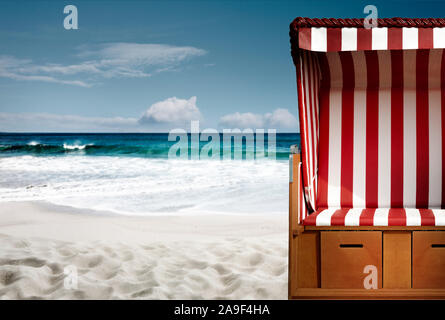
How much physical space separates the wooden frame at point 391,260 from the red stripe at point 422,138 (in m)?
0.62

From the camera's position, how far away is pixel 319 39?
7.75ft

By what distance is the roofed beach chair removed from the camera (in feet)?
7.70

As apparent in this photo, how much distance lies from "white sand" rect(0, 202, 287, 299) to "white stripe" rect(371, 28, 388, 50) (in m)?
1.47

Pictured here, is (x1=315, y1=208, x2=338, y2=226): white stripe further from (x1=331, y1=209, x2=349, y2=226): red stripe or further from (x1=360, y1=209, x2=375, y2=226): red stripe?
(x1=360, y1=209, x2=375, y2=226): red stripe

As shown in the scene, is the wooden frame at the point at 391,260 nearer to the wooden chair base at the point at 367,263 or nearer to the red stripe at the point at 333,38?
the wooden chair base at the point at 367,263

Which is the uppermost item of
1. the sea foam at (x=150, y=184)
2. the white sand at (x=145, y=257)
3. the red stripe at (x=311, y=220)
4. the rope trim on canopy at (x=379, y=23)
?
the rope trim on canopy at (x=379, y=23)

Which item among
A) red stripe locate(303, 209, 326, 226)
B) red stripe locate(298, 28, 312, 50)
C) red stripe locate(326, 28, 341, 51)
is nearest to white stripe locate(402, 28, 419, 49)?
red stripe locate(326, 28, 341, 51)

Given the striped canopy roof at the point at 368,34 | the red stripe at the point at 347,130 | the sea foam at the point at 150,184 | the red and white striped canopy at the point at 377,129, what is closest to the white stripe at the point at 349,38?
the striped canopy roof at the point at 368,34

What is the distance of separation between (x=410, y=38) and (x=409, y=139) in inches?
32.1

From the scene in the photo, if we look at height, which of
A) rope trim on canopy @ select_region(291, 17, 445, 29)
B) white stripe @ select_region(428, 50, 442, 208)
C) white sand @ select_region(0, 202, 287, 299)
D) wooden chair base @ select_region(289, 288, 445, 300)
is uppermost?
rope trim on canopy @ select_region(291, 17, 445, 29)

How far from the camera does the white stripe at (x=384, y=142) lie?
9.70 ft

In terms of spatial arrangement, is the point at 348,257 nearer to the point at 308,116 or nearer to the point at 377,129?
the point at 308,116

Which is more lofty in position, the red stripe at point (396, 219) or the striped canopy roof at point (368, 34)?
the striped canopy roof at point (368, 34)
